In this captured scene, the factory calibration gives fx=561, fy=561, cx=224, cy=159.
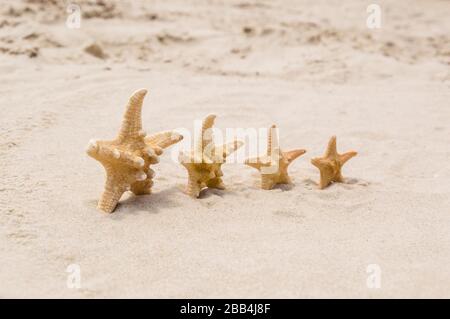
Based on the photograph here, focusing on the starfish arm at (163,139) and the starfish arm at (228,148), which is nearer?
the starfish arm at (163,139)

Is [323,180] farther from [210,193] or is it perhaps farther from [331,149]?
[210,193]

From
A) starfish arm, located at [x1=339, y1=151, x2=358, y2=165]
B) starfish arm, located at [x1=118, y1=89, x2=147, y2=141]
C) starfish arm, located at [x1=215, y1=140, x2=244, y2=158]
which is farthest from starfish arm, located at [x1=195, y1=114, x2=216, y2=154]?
starfish arm, located at [x1=339, y1=151, x2=358, y2=165]

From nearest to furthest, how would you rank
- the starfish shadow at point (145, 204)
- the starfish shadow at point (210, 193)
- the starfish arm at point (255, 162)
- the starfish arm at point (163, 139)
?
the starfish shadow at point (145, 204) < the starfish arm at point (163, 139) < the starfish shadow at point (210, 193) < the starfish arm at point (255, 162)

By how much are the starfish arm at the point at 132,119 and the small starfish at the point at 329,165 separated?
1.14m

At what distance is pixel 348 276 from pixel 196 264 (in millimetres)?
741

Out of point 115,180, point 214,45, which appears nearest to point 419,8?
point 214,45

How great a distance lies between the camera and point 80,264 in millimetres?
2740

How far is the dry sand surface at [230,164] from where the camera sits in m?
2.73

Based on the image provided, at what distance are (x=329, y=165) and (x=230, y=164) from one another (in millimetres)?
744

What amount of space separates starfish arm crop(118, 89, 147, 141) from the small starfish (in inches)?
44.9

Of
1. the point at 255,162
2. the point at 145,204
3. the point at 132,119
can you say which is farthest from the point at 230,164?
the point at 132,119

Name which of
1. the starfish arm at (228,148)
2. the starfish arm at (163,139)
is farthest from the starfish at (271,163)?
the starfish arm at (163,139)

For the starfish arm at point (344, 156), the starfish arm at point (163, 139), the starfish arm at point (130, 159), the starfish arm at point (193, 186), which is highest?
the starfish arm at point (163, 139)

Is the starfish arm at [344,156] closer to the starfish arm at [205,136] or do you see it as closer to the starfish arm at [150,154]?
the starfish arm at [205,136]
